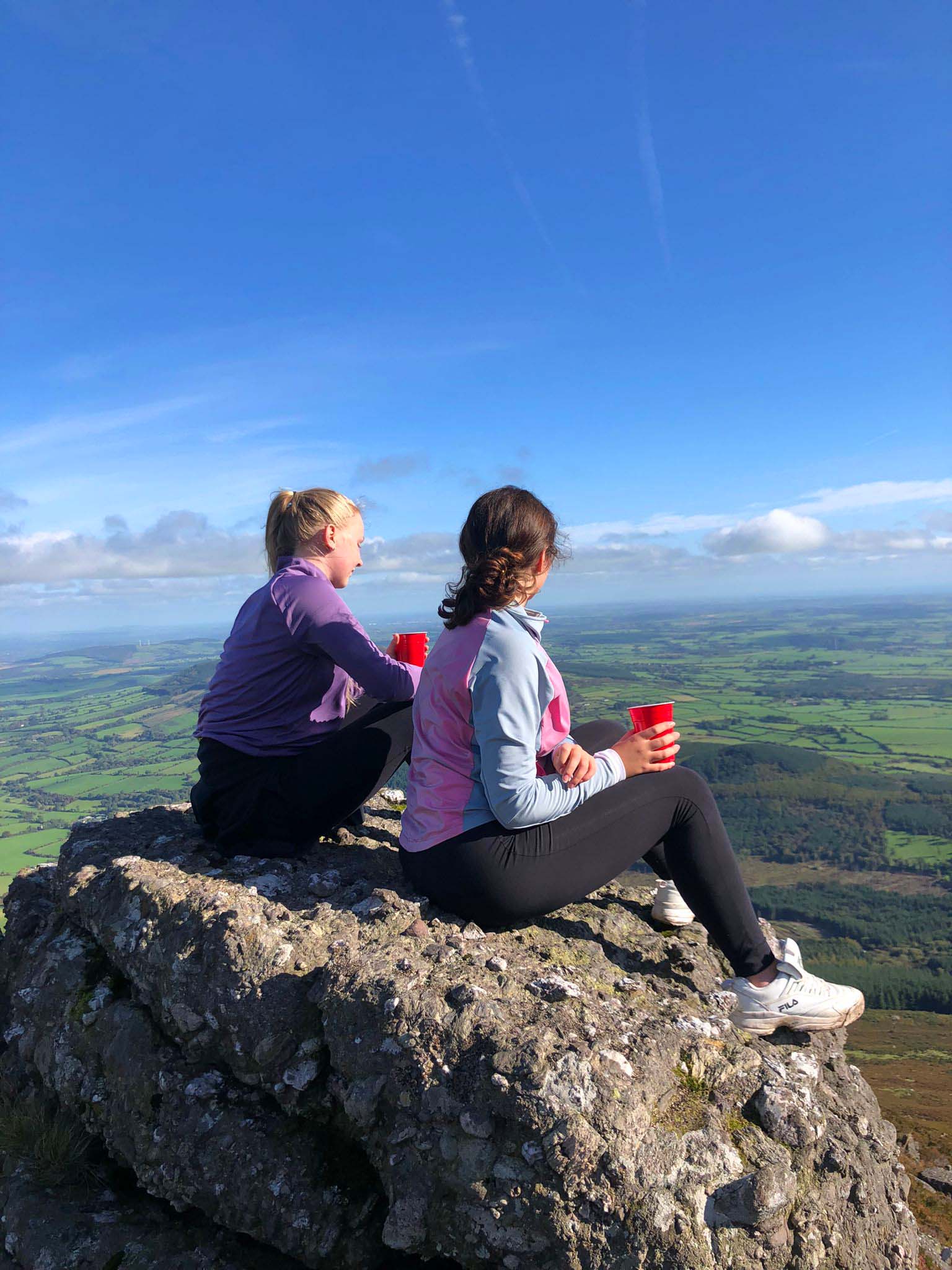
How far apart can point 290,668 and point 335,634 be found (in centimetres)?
55

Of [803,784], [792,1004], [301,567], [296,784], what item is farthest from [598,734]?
[803,784]

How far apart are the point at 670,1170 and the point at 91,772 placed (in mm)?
77769

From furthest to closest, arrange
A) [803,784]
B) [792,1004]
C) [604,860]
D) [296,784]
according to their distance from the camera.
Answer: [803,784] < [296,784] < [604,860] < [792,1004]

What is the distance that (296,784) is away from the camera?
4859 millimetres

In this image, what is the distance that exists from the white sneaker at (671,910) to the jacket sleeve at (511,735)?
79.1 inches

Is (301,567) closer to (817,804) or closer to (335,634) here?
(335,634)

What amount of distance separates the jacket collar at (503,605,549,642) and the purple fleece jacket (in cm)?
113

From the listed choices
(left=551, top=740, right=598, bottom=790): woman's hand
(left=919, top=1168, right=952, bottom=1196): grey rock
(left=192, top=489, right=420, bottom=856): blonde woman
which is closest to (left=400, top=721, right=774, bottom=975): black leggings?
(left=551, top=740, right=598, bottom=790): woman's hand

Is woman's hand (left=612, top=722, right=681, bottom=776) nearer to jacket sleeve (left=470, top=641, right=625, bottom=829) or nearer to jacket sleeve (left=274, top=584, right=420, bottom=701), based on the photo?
jacket sleeve (left=470, top=641, right=625, bottom=829)

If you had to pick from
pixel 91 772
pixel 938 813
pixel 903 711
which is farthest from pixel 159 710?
pixel 903 711

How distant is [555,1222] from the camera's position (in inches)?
112

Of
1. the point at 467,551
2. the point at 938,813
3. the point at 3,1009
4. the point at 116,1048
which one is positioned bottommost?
the point at 938,813

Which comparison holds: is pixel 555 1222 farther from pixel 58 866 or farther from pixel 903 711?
pixel 903 711

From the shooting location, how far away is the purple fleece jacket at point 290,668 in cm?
477
